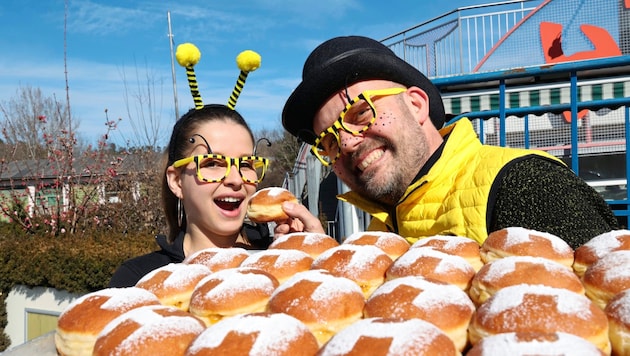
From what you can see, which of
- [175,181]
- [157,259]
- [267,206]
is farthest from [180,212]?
[267,206]

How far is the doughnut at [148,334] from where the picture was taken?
0.92 meters

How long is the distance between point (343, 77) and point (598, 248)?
1.44 m

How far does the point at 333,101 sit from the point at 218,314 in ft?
5.12

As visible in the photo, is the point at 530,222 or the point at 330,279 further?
the point at 530,222

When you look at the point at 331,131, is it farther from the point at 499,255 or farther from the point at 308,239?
the point at 499,255

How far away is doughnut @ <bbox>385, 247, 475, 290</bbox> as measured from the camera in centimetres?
124

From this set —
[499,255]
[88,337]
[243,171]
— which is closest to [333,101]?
[243,171]

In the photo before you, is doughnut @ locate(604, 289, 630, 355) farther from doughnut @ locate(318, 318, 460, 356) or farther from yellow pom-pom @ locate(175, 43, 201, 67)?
yellow pom-pom @ locate(175, 43, 201, 67)

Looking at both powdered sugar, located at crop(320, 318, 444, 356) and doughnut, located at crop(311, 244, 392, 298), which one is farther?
doughnut, located at crop(311, 244, 392, 298)

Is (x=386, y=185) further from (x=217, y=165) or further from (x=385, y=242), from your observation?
(x=217, y=165)

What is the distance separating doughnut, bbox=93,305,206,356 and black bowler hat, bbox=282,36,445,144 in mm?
1602

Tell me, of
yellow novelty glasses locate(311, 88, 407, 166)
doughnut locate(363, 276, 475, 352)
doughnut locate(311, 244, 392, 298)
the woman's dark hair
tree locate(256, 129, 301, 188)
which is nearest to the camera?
doughnut locate(363, 276, 475, 352)

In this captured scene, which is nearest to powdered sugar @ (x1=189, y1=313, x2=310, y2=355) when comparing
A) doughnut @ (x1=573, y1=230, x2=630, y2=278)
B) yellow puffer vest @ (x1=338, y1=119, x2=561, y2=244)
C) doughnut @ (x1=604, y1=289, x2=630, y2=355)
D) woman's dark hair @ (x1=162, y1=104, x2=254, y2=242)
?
doughnut @ (x1=604, y1=289, x2=630, y2=355)

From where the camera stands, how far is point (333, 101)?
2459 millimetres
